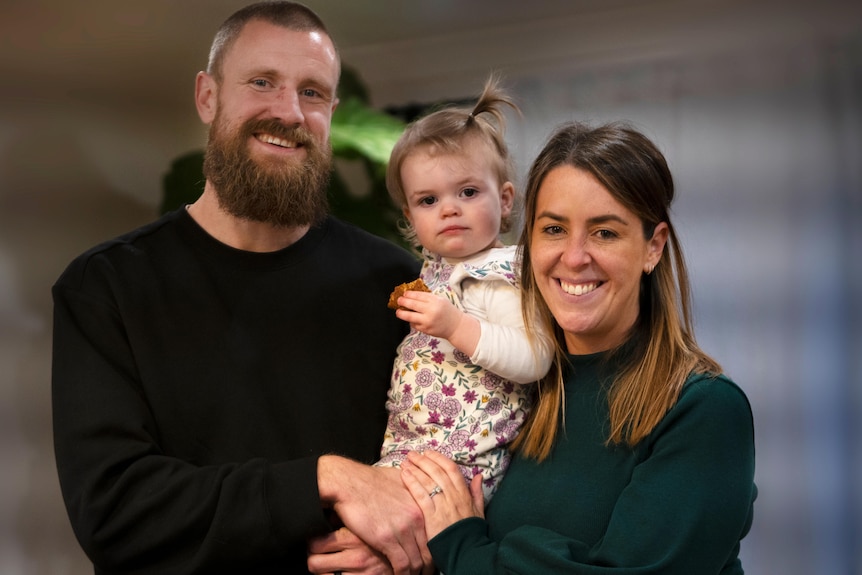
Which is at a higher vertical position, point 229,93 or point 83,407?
point 229,93

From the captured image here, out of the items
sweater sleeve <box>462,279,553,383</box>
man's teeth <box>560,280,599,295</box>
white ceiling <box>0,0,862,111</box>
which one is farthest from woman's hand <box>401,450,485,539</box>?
white ceiling <box>0,0,862,111</box>

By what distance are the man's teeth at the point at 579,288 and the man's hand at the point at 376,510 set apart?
1.70 ft

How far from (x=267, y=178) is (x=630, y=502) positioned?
109 cm

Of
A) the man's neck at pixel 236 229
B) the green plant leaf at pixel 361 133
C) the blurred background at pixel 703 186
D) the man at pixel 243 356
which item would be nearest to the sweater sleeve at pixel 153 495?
the man at pixel 243 356

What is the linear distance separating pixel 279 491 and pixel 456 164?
2.57ft

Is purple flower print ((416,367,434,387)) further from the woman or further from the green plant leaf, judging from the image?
the green plant leaf

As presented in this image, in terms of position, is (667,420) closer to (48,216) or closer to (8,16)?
(48,216)

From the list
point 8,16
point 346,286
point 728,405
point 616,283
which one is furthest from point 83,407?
point 8,16

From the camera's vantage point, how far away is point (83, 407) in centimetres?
175

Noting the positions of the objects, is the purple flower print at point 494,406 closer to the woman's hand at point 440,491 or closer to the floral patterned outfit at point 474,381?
the floral patterned outfit at point 474,381

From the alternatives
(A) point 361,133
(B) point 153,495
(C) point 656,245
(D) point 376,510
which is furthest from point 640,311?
(A) point 361,133

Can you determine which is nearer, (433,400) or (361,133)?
(433,400)

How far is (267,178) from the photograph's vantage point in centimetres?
203

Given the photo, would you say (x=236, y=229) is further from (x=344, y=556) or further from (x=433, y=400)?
(x=344, y=556)
